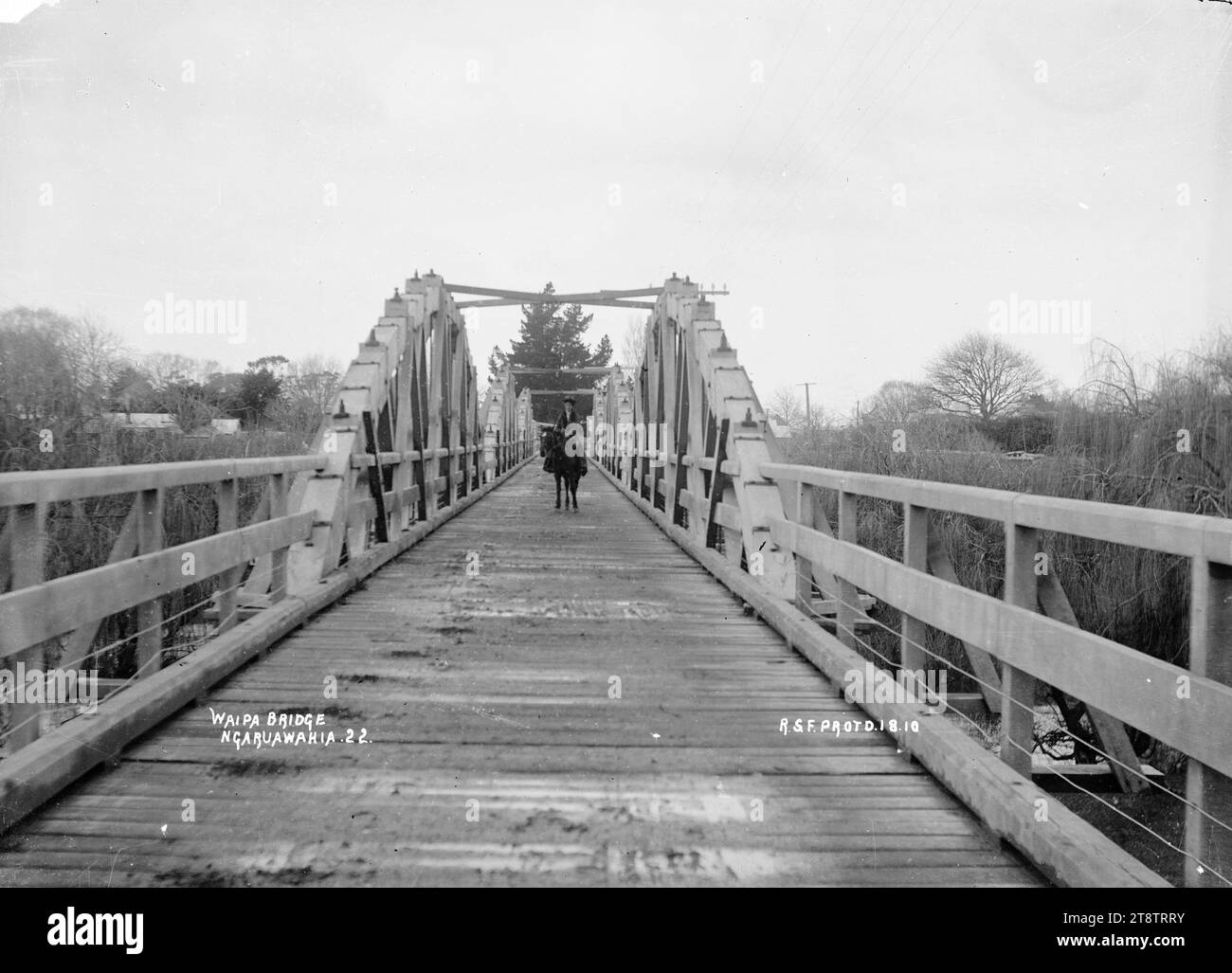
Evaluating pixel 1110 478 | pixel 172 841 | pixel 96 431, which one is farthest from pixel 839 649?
pixel 96 431

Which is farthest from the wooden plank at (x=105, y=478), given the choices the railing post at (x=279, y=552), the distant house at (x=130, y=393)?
the distant house at (x=130, y=393)

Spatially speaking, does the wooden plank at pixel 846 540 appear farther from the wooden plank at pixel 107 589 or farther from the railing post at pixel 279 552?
the railing post at pixel 279 552

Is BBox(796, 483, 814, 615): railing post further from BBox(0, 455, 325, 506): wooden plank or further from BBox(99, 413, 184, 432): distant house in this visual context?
BBox(99, 413, 184, 432): distant house

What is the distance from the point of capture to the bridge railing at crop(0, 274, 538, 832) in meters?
2.91

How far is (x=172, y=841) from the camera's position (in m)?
2.63

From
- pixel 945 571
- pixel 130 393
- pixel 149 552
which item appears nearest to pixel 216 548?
pixel 149 552

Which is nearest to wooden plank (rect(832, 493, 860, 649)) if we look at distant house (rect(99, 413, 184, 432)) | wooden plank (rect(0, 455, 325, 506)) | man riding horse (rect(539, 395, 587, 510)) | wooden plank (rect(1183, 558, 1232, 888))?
wooden plank (rect(1183, 558, 1232, 888))

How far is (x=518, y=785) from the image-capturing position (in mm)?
3109

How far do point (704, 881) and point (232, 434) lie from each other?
11124 millimetres

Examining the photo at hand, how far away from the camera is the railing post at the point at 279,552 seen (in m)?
5.71

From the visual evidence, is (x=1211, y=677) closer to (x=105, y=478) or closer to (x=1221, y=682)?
(x=1221, y=682)

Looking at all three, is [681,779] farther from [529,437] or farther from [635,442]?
[529,437]
